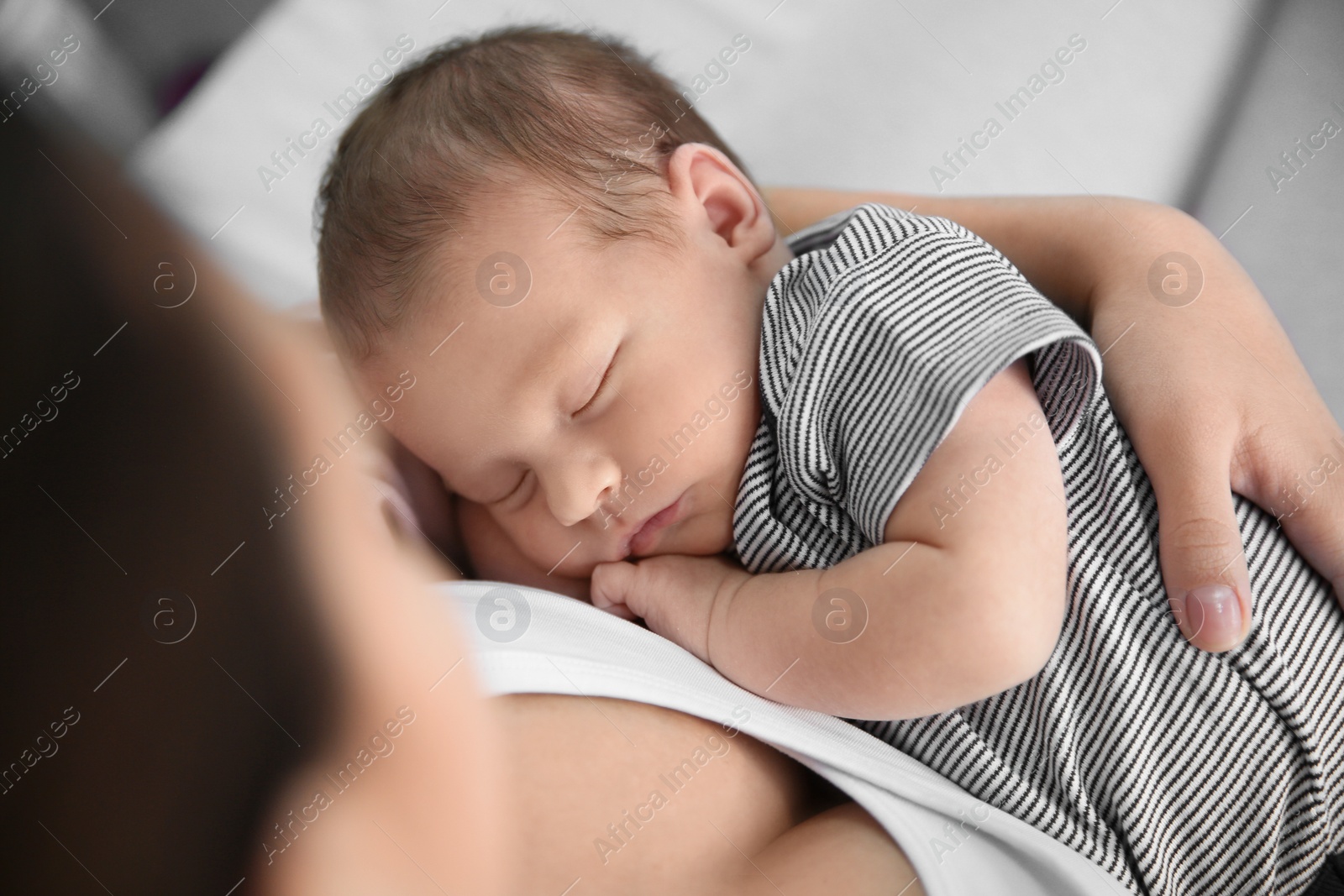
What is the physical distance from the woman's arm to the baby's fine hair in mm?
419

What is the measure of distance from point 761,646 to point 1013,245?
55cm

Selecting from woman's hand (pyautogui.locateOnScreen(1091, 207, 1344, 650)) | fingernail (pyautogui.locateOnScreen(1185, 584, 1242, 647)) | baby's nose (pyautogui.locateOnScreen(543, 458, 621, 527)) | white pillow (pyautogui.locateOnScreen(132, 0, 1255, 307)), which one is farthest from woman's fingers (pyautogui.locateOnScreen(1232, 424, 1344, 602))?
white pillow (pyautogui.locateOnScreen(132, 0, 1255, 307))

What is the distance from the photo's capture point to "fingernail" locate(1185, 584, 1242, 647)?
0.62 metres

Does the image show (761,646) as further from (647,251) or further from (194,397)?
(194,397)

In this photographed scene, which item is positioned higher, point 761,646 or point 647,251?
point 647,251

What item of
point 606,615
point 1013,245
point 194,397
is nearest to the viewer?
point 194,397

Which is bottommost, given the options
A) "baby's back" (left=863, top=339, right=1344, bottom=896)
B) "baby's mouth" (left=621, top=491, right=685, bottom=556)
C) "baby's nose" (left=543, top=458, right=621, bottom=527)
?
"baby's back" (left=863, top=339, right=1344, bottom=896)

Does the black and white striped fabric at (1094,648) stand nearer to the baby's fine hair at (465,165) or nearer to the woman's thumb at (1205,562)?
the woman's thumb at (1205,562)

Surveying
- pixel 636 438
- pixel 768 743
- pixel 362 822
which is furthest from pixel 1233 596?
pixel 362 822

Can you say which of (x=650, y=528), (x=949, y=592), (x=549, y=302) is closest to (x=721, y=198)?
(x=549, y=302)

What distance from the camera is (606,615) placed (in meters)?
0.71

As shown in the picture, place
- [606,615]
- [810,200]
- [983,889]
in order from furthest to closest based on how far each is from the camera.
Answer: [810,200] < [606,615] < [983,889]

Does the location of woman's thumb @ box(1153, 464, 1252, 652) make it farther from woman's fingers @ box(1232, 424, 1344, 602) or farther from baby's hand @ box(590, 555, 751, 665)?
baby's hand @ box(590, 555, 751, 665)

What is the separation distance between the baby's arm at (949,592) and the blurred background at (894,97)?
68cm
